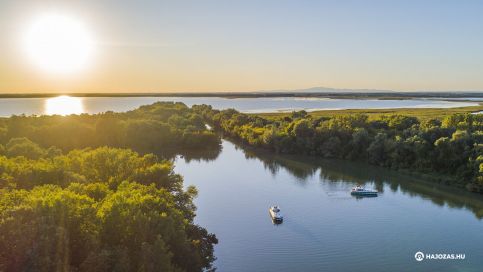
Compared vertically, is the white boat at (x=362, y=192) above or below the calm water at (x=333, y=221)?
above

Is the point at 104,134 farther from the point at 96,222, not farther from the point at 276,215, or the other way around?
the point at 96,222

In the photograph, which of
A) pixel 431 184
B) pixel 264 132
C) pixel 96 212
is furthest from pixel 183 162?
pixel 96 212

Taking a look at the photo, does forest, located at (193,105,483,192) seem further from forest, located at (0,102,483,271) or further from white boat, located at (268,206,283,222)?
white boat, located at (268,206,283,222)

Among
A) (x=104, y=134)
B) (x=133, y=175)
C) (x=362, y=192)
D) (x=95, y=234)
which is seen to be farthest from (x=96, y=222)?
(x=104, y=134)

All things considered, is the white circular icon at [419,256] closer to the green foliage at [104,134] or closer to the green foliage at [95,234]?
the green foliage at [95,234]

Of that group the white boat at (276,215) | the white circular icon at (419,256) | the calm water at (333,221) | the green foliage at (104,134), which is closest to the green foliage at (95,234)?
the calm water at (333,221)

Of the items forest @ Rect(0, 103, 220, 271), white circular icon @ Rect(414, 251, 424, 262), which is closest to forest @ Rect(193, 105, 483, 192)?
white circular icon @ Rect(414, 251, 424, 262)
